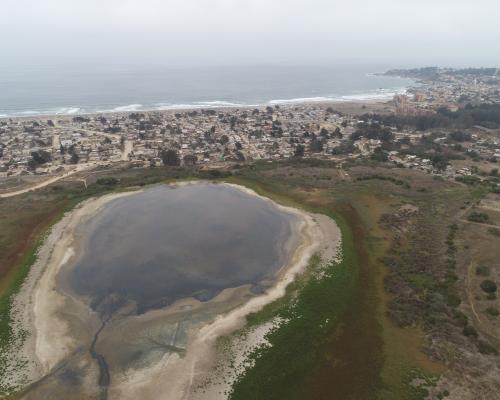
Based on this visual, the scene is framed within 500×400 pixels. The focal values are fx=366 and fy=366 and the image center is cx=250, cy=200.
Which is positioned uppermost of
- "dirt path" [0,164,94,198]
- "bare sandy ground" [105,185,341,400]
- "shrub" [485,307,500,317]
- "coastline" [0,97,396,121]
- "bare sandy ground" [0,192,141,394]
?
"coastline" [0,97,396,121]

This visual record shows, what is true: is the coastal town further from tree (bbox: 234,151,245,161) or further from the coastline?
the coastline

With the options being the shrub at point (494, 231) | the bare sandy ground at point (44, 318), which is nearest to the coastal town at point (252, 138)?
the shrub at point (494, 231)

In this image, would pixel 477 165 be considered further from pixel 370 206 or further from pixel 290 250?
pixel 290 250

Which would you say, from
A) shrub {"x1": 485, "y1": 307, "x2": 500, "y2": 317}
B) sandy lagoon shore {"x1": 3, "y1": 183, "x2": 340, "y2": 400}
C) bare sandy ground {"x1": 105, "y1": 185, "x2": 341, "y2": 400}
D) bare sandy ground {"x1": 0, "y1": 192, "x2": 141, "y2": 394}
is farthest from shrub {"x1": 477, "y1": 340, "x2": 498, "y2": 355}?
bare sandy ground {"x1": 0, "y1": 192, "x2": 141, "y2": 394}

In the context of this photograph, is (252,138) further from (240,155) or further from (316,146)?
(316,146)

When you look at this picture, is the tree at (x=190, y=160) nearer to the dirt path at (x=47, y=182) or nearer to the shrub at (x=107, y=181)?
the shrub at (x=107, y=181)
